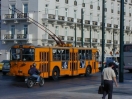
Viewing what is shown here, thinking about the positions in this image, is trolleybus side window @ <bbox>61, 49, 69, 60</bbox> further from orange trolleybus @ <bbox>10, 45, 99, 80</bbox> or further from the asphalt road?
the asphalt road

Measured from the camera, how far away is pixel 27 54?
27.5 meters

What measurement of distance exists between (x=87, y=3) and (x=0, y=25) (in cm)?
1726

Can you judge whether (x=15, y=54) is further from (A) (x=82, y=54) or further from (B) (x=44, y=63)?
(A) (x=82, y=54)

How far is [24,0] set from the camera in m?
61.9

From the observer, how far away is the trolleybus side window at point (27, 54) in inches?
1077

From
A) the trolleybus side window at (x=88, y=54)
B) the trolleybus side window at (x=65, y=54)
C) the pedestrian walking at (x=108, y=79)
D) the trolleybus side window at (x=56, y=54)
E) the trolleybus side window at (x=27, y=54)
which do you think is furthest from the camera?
the trolleybus side window at (x=88, y=54)

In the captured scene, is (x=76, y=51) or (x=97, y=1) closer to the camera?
(x=76, y=51)

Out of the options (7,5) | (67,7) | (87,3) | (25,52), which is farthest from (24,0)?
(25,52)

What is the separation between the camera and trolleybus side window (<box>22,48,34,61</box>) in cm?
2736

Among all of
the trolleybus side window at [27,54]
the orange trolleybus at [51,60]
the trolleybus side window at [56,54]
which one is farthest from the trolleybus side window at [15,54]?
the trolleybus side window at [56,54]

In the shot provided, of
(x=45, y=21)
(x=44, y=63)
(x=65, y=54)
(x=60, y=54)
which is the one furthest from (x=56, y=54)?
(x=45, y=21)

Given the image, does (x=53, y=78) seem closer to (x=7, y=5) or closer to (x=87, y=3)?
(x=7, y=5)

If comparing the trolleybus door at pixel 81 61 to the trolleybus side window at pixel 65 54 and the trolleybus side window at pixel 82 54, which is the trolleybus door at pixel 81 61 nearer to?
the trolleybus side window at pixel 82 54

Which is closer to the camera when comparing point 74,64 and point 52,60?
point 52,60
